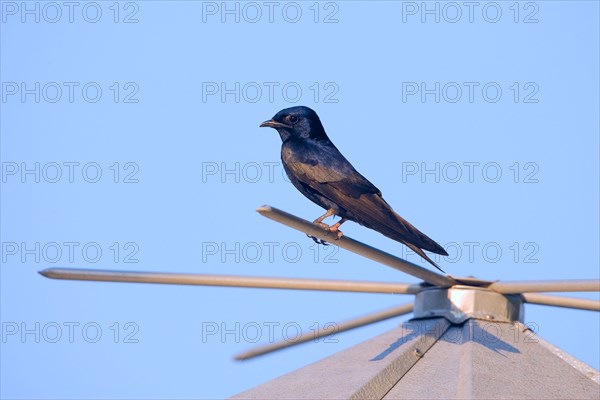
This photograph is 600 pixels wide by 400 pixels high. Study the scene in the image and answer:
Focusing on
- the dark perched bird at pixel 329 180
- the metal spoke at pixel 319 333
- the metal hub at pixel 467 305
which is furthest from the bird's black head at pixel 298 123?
the metal hub at pixel 467 305

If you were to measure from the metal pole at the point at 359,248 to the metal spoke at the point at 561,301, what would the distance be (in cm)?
54

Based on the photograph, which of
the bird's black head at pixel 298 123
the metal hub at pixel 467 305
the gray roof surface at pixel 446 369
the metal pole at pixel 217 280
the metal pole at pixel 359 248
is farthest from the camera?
the bird's black head at pixel 298 123

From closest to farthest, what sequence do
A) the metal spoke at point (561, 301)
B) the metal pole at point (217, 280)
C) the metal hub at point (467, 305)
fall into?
1. the metal pole at point (217, 280)
2. the metal spoke at point (561, 301)
3. the metal hub at point (467, 305)

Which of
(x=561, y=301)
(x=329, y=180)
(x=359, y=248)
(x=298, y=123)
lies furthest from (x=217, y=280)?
(x=298, y=123)

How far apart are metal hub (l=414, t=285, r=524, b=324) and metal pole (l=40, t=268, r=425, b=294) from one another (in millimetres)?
442

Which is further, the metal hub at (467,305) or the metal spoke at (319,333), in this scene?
the metal spoke at (319,333)

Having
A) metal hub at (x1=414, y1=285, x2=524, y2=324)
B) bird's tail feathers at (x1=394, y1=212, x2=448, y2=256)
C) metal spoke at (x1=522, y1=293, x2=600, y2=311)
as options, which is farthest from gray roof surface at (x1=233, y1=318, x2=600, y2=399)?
bird's tail feathers at (x1=394, y1=212, x2=448, y2=256)

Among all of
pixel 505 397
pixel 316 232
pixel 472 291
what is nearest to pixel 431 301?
pixel 472 291

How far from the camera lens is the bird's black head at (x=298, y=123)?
322 inches

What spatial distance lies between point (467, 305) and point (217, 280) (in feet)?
5.09

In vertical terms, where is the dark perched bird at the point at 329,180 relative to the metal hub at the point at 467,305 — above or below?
above

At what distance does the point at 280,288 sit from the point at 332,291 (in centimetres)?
32

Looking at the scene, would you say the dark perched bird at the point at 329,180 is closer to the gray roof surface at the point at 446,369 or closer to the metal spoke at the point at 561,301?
the gray roof surface at the point at 446,369

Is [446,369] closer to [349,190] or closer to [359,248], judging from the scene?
[359,248]
